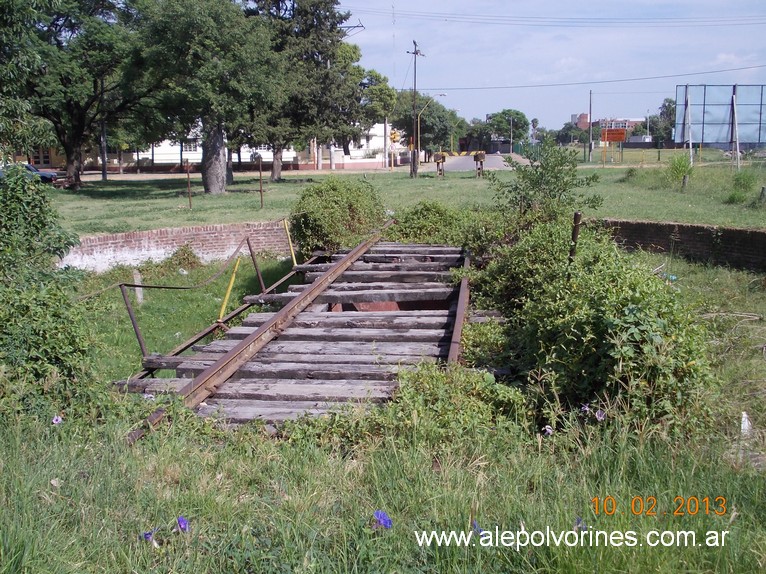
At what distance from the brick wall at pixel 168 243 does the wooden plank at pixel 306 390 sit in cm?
751

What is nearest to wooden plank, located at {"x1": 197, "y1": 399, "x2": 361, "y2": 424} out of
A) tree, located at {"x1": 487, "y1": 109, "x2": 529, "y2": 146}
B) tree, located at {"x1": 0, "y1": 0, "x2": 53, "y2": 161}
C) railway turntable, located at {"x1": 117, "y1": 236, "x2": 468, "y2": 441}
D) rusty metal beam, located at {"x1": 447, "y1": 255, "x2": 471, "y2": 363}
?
railway turntable, located at {"x1": 117, "y1": 236, "x2": 468, "y2": 441}

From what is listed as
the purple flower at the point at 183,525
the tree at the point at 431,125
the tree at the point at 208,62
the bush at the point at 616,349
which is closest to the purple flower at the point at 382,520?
the purple flower at the point at 183,525

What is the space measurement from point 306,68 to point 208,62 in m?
10.5

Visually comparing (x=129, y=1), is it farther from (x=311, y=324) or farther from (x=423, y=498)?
(x=423, y=498)

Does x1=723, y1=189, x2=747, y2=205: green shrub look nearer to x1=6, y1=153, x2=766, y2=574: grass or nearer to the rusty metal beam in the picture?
the rusty metal beam

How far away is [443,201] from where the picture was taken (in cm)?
1998

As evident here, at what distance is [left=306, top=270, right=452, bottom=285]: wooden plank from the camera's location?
33.2 feet

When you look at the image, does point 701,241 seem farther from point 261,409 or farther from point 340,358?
point 261,409

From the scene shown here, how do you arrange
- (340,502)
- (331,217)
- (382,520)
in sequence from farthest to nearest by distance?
(331,217), (340,502), (382,520)

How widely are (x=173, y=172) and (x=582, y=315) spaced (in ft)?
181

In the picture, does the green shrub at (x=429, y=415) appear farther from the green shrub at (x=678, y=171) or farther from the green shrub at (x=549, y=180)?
the green shrub at (x=678, y=171)

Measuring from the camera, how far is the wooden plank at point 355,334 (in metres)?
7.56

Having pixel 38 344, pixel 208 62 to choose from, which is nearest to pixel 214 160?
pixel 208 62

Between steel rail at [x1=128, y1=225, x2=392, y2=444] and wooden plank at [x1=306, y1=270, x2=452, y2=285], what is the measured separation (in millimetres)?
171
